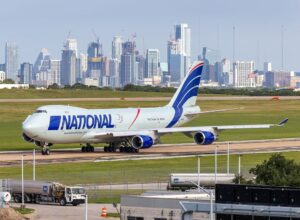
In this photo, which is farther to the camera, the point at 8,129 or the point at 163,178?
the point at 8,129

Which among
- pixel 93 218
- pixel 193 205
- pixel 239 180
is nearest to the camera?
pixel 193 205

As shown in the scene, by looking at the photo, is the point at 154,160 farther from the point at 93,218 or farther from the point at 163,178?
the point at 93,218

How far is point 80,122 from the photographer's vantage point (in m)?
141

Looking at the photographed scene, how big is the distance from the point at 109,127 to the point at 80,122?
5299 mm

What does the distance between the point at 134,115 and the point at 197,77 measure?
16.2 m

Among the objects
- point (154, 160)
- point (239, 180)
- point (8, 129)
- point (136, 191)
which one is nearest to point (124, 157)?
point (154, 160)

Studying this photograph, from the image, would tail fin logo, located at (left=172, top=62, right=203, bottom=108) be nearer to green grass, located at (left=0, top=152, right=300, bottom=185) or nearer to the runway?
the runway

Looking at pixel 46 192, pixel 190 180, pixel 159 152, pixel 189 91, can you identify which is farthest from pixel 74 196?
pixel 189 91

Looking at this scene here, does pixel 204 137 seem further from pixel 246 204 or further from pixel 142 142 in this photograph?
pixel 246 204

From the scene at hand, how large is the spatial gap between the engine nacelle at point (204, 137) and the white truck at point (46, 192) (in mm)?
47690

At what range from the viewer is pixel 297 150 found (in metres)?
145

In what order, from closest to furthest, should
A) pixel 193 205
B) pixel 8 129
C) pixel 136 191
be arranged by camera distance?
pixel 193 205 < pixel 136 191 < pixel 8 129

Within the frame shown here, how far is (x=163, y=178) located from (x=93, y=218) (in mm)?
26434

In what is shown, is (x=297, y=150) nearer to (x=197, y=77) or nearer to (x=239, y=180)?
(x=197, y=77)
